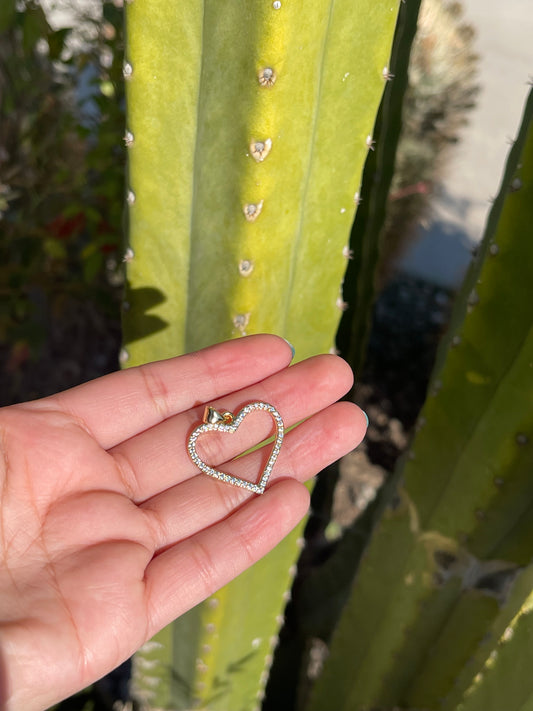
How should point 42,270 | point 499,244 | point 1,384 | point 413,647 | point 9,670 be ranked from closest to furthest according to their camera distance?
point 9,670
point 499,244
point 413,647
point 42,270
point 1,384

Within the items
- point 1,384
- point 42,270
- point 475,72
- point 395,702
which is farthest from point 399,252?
point 395,702

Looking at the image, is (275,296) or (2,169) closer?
(275,296)

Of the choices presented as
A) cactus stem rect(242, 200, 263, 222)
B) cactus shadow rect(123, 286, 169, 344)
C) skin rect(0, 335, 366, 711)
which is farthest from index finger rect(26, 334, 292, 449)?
cactus stem rect(242, 200, 263, 222)

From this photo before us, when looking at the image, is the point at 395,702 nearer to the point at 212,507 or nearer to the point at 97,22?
the point at 212,507

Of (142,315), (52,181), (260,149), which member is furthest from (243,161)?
(52,181)

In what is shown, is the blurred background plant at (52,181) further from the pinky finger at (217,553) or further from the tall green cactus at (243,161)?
the pinky finger at (217,553)

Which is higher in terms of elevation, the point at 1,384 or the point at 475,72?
the point at 475,72
